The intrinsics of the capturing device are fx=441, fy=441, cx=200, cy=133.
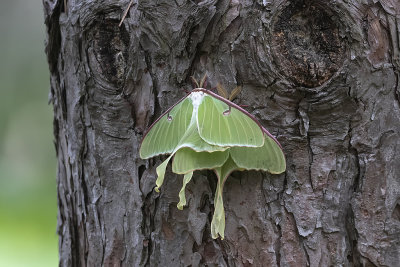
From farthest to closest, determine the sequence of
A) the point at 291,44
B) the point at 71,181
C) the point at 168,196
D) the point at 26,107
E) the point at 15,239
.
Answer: the point at 26,107, the point at 15,239, the point at 71,181, the point at 168,196, the point at 291,44

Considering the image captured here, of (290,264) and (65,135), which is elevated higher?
(65,135)

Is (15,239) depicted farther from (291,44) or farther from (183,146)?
(291,44)

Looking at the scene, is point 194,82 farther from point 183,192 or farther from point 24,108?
point 24,108

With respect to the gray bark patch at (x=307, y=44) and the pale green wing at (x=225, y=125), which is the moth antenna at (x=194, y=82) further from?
the gray bark patch at (x=307, y=44)

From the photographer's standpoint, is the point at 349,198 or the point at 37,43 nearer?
the point at 349,198

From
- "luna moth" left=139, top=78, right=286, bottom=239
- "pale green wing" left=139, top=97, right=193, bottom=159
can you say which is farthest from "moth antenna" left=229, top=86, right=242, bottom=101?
"pale green wing" left=139, top=97, right=193, bottom=159

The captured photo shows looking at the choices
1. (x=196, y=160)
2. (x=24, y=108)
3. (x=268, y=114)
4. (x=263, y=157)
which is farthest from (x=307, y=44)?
(x=24, y=108)

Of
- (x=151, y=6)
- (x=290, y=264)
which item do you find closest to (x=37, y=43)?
(x=151, y=6)

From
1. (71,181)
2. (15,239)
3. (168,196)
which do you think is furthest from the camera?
(15,239)
